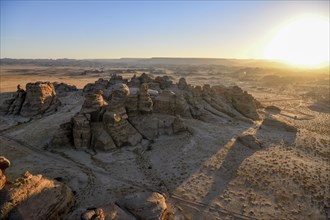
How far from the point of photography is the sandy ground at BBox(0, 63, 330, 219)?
15.2 meters

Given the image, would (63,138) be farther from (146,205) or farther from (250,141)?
(250,141)

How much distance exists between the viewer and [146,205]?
13430 mm

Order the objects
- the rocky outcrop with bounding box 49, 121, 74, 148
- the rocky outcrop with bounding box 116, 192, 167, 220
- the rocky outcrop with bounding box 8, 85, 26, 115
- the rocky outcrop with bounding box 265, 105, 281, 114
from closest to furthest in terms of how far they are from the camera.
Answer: the rocky outcrop with bounding box 116, 192, 167, 220, the rocky outcrop with bounding box 49, 121, 74, 148, the rocky outcrop with bounding box 8, 85, 26, 115, the rocky outcrop with bounding box 265, 105, 281, 114

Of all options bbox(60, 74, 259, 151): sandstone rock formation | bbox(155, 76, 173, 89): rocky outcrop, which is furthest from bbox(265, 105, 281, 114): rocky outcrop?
bbox(155, 76, 173, 89): rocky outcrop

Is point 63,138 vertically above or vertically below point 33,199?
above

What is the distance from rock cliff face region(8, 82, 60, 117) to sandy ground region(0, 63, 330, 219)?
5067mm

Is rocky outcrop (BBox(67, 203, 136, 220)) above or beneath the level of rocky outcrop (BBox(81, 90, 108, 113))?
beneath

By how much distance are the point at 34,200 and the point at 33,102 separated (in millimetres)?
22102

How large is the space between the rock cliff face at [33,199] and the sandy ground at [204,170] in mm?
1286

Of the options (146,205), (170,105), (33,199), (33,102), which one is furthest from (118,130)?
(33,102)

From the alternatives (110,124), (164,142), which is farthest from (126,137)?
(164,142)

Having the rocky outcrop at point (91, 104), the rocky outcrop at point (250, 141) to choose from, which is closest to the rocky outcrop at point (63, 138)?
the rocky outcrop at point (91, 104)

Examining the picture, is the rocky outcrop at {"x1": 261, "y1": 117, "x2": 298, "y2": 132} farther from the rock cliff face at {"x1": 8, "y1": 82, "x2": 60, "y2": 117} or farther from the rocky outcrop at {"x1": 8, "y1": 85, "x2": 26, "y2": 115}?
the rocky outcrop at {"x1": 8, "y1": 85, "x2": 26, "y2": 115}

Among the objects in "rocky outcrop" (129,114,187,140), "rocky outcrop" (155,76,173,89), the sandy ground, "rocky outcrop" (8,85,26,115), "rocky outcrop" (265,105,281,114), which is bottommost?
the sandy ground
